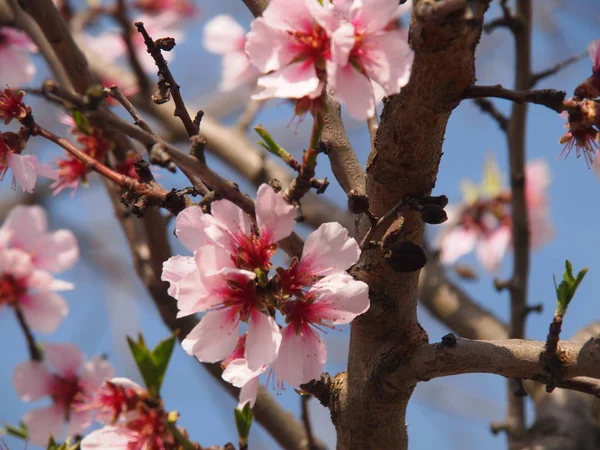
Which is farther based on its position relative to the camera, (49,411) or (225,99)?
(225,99)

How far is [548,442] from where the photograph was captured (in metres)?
2.02

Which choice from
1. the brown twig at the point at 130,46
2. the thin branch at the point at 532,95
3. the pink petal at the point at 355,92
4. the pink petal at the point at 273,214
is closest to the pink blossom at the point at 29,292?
the brown twig at the point at 130,46

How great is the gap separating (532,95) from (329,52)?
0.28m

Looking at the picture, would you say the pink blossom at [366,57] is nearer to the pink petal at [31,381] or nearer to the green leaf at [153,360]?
the green leaf at [153,360]

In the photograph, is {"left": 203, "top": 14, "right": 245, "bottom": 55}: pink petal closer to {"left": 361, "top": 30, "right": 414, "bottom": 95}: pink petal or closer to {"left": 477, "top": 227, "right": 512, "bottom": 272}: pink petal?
{"left": 477, "top": 227, "right": 512, "bottom": 272}: pink petal

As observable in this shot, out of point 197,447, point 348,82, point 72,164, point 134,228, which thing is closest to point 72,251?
point 134,228

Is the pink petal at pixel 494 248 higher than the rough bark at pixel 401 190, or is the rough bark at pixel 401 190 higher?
the pink petal at pixel 494 248

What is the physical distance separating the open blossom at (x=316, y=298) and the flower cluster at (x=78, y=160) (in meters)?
0.63

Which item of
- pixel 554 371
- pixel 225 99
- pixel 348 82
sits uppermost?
pixel 225 99

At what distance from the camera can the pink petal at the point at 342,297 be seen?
1013mm

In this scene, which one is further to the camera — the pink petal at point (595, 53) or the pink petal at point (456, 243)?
the pink petal at point (456, 243)

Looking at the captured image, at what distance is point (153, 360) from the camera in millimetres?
903

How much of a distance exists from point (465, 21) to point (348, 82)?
17 cm

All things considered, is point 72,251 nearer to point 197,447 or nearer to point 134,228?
point 134,228
